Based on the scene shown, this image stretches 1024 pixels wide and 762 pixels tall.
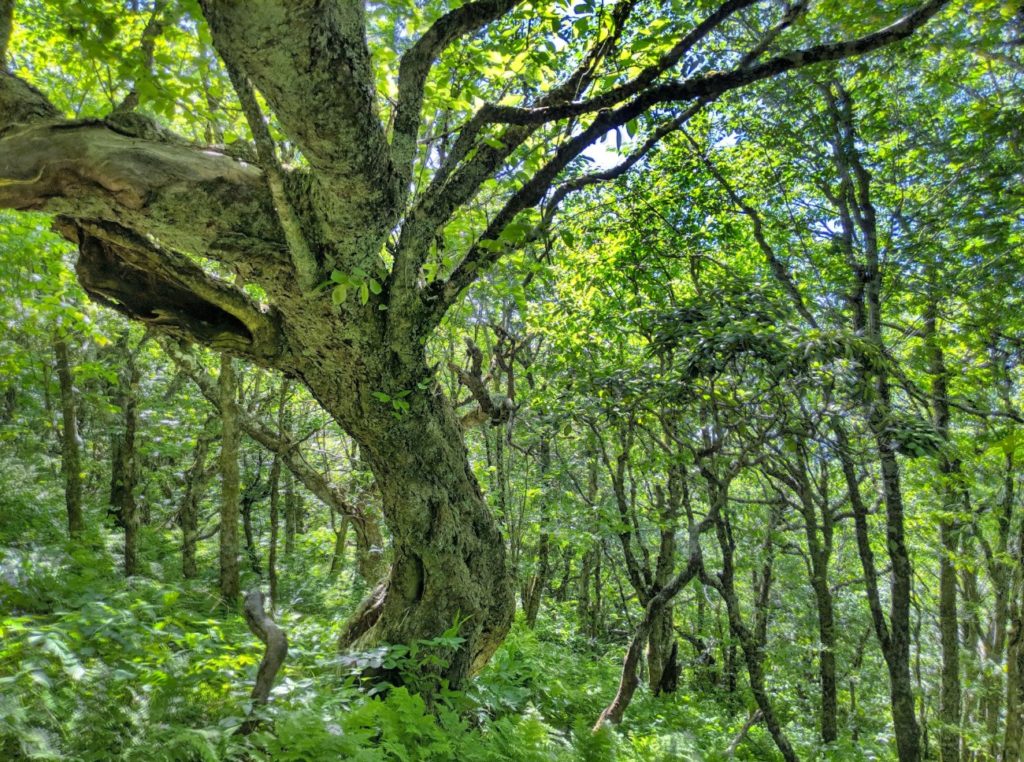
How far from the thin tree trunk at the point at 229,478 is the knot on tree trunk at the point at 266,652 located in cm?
619

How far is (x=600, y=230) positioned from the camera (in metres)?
7.74

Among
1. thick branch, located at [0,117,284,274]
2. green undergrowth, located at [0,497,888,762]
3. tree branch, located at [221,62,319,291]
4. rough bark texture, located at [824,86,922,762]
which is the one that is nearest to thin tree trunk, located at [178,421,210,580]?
green undergrowth, located at [0,497,888,762]

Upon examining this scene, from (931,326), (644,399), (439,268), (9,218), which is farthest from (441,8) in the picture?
(931,326)

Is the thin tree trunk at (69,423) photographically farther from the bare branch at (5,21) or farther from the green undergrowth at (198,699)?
the bare branch at (5,21)

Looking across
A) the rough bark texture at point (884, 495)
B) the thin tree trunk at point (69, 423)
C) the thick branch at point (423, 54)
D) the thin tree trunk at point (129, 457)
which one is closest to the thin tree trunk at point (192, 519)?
the thin tree trunk at point (129, 457)

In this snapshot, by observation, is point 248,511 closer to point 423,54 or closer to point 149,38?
point 149,38

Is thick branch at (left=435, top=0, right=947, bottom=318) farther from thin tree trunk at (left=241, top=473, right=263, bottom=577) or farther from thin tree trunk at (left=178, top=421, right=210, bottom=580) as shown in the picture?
thin tree trunk at (left=241, top=473, right=263, bottom=577)

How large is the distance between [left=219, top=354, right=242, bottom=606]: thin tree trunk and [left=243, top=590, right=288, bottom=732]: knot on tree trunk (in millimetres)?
6185

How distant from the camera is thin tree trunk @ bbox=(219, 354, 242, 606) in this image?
8.91 m

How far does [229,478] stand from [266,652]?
21.6 feet

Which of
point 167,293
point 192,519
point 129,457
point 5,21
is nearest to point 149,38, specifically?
point 5,21

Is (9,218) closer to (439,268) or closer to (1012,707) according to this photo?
(439,268)

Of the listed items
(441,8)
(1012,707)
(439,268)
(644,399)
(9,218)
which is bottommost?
(1012,707)

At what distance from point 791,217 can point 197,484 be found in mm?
11943
